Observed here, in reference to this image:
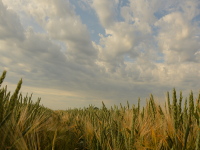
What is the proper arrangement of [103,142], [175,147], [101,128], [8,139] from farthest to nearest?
[101,128], [103,142], [8,139], [175,147]

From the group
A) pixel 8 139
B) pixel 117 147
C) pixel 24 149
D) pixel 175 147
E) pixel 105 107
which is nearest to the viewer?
Answer: pixel 24 149

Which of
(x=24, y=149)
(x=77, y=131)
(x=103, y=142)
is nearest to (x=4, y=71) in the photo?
(x=24, y=149)

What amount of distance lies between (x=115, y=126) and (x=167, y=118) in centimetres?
86

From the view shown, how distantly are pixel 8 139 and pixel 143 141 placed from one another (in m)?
1.50

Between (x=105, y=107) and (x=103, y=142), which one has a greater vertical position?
(x=105, y=107)

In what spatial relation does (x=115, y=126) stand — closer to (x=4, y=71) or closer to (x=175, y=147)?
(x=175, y=147)

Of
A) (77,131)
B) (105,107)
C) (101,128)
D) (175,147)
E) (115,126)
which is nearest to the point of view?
(175,147)

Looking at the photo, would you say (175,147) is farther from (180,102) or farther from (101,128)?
(101,128)

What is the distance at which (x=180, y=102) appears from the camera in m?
2.01

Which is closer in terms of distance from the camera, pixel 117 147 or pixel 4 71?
pixel 4 71

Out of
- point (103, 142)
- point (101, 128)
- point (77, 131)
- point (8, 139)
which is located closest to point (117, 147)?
point (103, 142)

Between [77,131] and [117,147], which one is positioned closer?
[117,147]

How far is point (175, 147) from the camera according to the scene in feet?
5.49

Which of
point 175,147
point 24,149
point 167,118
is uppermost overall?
point 167,118
